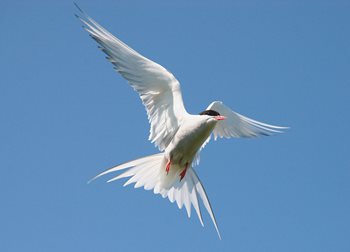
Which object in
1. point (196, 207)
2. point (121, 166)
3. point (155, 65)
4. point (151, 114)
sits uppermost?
point (155, 65)

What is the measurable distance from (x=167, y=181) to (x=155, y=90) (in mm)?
1511

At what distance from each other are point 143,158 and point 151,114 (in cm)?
72

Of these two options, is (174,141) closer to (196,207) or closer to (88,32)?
(196,207)

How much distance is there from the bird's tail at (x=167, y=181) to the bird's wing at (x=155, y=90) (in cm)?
34

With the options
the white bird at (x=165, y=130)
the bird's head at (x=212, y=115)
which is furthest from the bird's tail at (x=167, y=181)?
the bird's head at (x=212, y=115)

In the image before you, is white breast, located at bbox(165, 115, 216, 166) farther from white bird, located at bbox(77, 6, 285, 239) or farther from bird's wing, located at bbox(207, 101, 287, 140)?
bird's wing, located at bbox(207, 101, 287, 140)

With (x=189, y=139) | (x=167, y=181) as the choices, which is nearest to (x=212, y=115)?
(x=189, y=139)

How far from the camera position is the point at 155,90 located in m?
11.8

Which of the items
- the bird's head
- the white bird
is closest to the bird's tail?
the white bird

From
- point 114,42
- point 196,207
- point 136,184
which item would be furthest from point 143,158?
point 114,42

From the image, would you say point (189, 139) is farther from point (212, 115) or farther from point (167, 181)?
point (167, 181)

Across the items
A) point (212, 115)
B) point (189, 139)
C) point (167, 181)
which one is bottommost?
point (167, 181)

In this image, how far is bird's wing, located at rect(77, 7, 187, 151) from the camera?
37.8ft

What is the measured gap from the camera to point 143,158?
11844 millimetres
